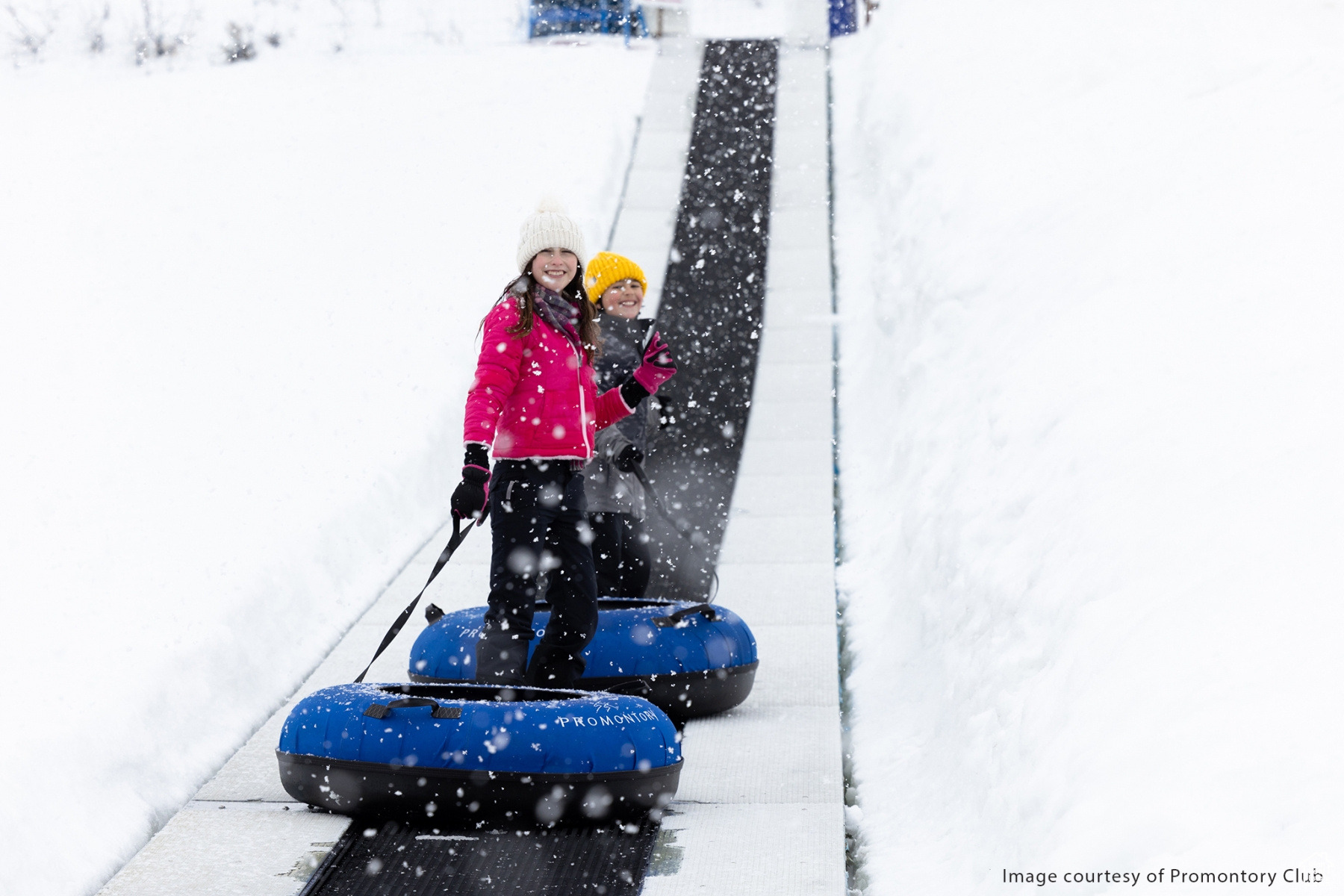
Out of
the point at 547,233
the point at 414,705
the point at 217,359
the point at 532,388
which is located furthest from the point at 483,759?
the point at 217,359

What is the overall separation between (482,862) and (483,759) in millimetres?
278

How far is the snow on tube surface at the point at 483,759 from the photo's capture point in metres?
3.64

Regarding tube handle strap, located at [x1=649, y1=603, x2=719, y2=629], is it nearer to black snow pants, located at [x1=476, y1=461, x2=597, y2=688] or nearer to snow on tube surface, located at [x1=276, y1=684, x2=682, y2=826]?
black snow pants, located at [x1=476, y1=461, x2=597, y2=688]

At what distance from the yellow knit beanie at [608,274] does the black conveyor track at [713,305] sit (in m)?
0.48

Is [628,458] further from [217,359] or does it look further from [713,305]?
[713,305]

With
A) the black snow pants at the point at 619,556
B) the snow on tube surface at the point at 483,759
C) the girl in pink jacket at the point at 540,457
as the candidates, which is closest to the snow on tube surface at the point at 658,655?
the girl in pink jacket at the point at 540,457

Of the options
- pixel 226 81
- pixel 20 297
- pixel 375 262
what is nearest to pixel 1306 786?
pixel 20 297

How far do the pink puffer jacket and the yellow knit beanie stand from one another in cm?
96

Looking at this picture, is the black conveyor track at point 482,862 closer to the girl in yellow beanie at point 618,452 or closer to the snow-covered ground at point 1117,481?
the snow-covered ground at point 1117,481

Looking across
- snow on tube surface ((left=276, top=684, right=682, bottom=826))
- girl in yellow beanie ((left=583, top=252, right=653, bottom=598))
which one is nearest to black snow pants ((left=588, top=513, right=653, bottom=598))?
girl in yellow beanie ((left=583, top=252, right=653, bottom=598))

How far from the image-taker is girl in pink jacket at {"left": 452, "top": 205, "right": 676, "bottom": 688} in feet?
13.5

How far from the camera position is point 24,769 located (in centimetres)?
365

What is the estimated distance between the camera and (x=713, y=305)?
10.7m

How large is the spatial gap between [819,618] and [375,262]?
5.83 metres
